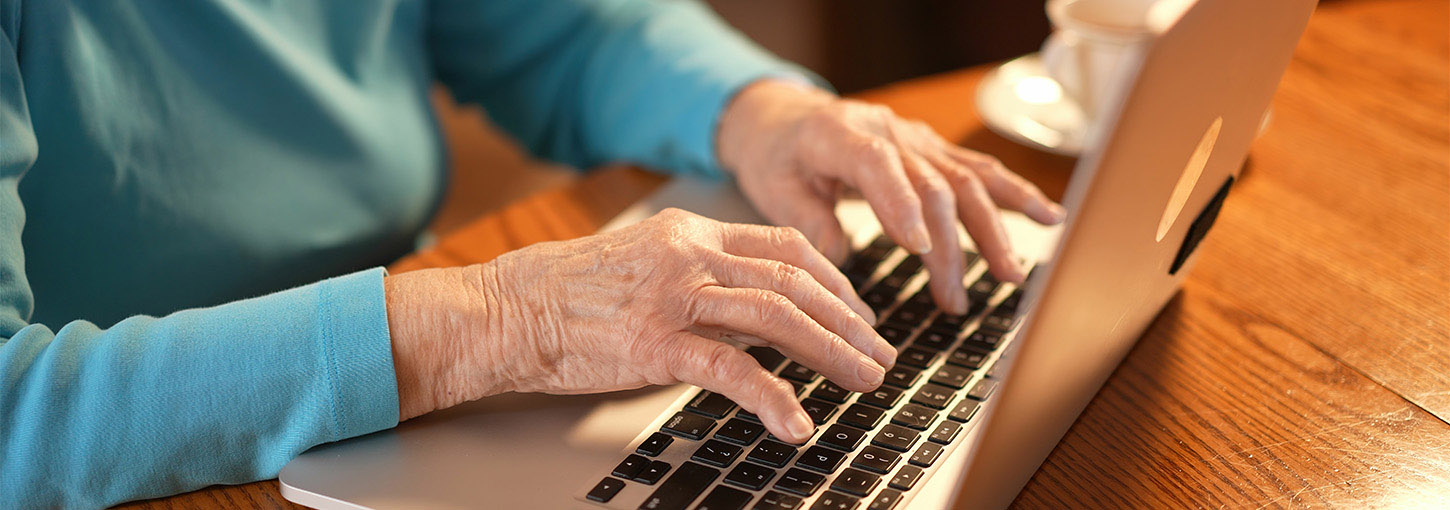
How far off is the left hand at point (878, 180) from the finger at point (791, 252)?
0.09 m

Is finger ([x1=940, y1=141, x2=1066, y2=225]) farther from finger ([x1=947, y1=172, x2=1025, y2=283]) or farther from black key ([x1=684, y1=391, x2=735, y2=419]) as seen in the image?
black key ([x1=684, y1=391, x2=735, y2=419])

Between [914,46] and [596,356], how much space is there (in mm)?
1824

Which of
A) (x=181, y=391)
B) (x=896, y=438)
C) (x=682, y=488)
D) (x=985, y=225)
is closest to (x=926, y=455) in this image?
(x=896, y=438)

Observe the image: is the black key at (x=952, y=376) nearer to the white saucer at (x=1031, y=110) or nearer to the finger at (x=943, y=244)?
the finger at (x=943, y=244)

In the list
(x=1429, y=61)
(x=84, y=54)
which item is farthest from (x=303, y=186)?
(x=1429, y=61)

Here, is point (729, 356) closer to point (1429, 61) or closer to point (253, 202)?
point (253, 202)

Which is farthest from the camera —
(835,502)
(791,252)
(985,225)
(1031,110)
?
(1031,110)

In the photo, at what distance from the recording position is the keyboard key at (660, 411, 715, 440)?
0.57m

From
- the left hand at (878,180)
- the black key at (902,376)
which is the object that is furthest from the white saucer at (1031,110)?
the black key at (902,376)

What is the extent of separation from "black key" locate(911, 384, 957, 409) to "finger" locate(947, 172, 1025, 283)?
0.44 ft

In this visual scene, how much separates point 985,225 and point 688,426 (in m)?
0.26

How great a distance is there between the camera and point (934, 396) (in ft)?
1.94

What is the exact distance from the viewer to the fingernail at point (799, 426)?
1.76ft

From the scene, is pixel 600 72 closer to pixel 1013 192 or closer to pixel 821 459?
pixel 1013 192
